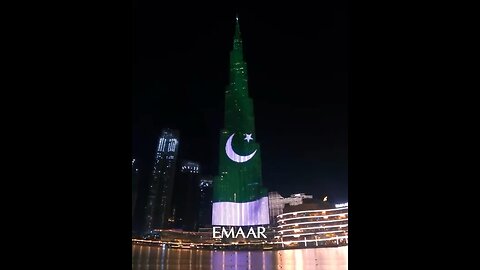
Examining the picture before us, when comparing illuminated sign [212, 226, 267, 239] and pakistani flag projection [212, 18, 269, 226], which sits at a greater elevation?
pakistani flag projection [212, 18, 269, 226]

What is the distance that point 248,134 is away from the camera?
14961 millimetres

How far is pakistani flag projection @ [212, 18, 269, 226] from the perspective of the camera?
14.4 m

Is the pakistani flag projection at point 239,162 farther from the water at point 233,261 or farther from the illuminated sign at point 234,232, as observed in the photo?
the water at point 233,261

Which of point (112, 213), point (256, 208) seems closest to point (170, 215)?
point (256, 208)

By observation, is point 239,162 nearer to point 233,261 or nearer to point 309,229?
point 309,229

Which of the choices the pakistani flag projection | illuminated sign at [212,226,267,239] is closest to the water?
illuminated sign at [212,226,267,239]

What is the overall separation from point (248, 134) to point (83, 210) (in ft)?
42.7

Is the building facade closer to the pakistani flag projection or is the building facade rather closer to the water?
the water

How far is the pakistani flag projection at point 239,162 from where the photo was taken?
1439 centimetres

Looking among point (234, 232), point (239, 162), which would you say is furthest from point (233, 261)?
point (239, 162)

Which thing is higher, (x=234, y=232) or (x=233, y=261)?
(x=234, y=232)

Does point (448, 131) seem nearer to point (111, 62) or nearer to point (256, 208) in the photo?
point (111, 62)

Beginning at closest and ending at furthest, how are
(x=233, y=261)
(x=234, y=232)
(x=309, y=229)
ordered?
(x=233, y=261), (x=234, y=232), (x=309, y=229)

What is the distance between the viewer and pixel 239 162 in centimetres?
1590
